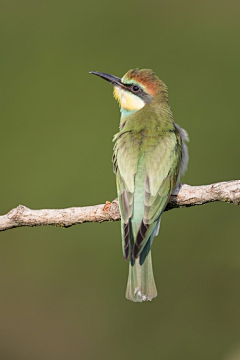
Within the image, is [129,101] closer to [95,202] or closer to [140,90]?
[140,90]

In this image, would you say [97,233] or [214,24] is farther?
[214,24]

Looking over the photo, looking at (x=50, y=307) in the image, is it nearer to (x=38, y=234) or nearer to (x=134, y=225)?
(x=38, y=234)

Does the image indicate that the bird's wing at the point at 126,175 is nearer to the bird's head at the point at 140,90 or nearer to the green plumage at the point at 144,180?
the green plumage at the point at 144,180

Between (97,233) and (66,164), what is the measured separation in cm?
46

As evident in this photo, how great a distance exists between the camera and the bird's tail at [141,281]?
3199 mm

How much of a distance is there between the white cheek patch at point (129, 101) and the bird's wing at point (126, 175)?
1.21ft

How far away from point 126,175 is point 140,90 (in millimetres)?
675

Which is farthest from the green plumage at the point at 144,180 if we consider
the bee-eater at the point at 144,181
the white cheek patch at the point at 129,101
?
the white cheek patch at the point at 129,101

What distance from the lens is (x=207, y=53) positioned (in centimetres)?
498

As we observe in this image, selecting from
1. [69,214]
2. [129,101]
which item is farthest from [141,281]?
[129,101]

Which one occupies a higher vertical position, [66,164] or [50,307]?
[66,164]

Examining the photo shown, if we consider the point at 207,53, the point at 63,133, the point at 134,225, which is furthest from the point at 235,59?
the point at 134,225

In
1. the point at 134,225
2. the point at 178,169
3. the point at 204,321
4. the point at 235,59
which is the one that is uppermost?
the point at 235,59

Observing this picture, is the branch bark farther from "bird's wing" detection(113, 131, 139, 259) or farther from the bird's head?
the bird's head
